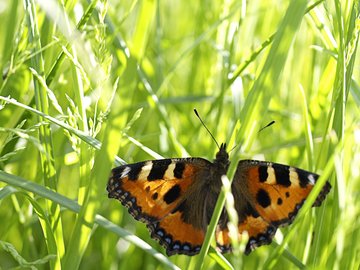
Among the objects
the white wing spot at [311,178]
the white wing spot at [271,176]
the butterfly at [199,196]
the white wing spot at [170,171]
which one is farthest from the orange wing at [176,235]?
the white wing spot at [311,178]

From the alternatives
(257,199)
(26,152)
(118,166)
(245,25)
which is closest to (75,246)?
(118,166)

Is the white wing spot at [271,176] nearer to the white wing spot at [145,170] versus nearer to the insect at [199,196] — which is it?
the insect at [199,196]

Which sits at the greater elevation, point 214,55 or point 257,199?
point 214,55

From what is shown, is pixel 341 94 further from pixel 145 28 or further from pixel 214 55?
pixel 214 55

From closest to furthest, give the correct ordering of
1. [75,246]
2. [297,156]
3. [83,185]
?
1. [75,246]
2. [83,185]
3. [297,156]

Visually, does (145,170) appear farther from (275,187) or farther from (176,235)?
(275,187)

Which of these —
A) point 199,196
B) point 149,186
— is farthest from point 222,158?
point 149,186

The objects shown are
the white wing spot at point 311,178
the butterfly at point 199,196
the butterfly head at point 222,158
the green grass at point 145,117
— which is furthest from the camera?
the butterfly head at point 222,158

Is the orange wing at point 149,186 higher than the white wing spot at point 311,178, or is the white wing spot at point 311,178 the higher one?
the white wing spot at point 311,178
